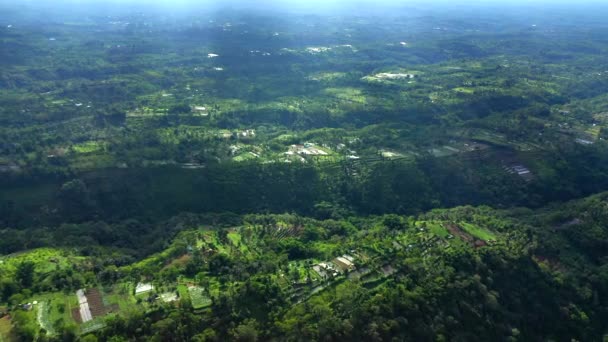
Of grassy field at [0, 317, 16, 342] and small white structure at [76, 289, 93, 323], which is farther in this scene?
small white structure at [76, 289, 93, 323]

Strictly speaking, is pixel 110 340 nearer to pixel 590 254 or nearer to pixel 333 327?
pixel 333 327

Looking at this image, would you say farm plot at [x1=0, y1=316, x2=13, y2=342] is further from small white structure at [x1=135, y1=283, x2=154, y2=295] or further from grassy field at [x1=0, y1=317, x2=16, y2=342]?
small white structure at [x1=135, y1=283, x2=154, y2=295]

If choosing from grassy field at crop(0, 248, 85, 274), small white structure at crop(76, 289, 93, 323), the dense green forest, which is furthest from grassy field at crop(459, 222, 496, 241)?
grassy field at crop(0, 248, 85, 274)

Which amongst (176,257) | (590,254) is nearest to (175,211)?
(176,257)

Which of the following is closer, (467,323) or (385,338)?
(385,338)

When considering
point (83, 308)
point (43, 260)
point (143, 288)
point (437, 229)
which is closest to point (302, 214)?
point (437, 229)

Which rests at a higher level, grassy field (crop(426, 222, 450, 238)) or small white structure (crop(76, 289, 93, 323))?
small white structure (crop(76, 289, 93, 323))
